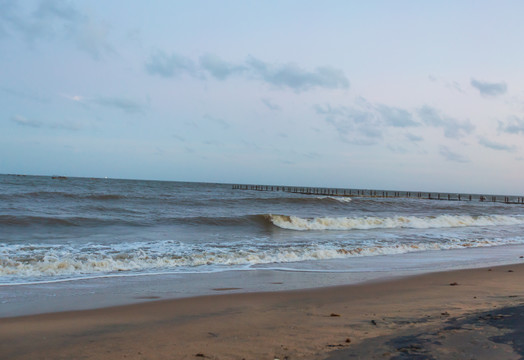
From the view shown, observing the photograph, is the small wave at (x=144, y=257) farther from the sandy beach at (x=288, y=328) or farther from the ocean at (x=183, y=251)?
the sandy beach at (x=288, y=328)

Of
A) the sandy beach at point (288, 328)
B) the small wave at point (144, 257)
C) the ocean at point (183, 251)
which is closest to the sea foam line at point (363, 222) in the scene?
the ocean at point (183, 251)

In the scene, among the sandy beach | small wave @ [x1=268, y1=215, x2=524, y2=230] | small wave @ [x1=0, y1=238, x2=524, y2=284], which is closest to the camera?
the sandy beach

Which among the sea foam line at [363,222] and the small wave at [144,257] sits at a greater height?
the sea foam line at [363,222]

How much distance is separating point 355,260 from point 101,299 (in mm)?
7481

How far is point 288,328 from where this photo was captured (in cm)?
486

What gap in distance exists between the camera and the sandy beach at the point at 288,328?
3.93 m

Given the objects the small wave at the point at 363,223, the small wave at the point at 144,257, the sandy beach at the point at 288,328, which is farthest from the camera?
the small wave at the point at 363,223

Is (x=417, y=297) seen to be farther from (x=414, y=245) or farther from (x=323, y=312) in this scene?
(x=414, y=245)

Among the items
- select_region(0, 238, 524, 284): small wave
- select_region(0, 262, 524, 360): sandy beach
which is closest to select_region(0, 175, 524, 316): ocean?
select_region(0, 238, 524, 284): small wave

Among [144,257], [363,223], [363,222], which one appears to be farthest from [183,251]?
[363,222]

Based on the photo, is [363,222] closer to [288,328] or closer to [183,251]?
[183,251]

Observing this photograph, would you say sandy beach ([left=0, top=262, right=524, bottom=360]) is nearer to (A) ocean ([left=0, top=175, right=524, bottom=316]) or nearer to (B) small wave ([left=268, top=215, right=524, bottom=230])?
(A) ocean ([left=0, top=175, right=524, bottom=316])

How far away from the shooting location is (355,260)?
39.2 ft

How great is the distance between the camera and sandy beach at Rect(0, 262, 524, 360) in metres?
3.93
